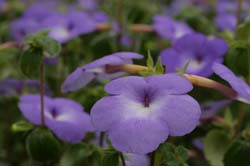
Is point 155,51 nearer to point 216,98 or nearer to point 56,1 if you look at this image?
point 216,98

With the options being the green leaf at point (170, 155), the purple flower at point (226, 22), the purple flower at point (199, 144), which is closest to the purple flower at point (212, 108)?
the purple flower at point (199, 144)

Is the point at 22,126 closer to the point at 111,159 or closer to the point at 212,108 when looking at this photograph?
the point at 111,159

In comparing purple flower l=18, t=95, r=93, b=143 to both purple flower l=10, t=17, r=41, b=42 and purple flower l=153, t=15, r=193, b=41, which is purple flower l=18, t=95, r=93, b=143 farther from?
purple flower l=10, t=17, r=41, b=42

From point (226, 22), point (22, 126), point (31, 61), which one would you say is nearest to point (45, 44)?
point (31, 61)

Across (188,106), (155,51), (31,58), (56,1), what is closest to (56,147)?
(31,58)

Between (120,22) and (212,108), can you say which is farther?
(120,22)
